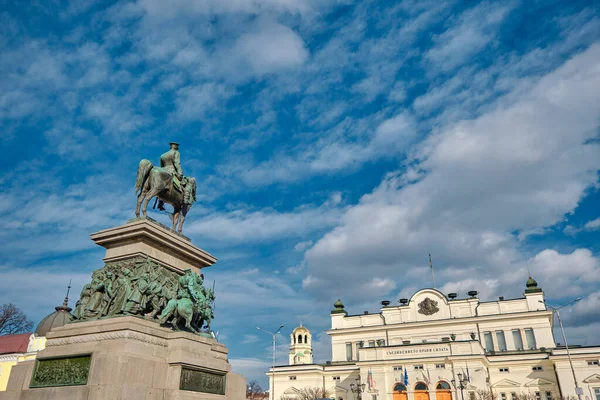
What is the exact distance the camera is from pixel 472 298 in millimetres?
61281

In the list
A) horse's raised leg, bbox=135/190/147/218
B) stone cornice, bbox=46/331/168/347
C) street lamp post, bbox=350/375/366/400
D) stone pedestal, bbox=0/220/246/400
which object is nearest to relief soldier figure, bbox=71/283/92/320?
stone pedestal, bbox=0/220/246/400

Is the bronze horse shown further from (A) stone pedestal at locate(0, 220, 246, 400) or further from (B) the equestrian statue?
(A) stone pedestal at locate(0, 220, 246, 400)

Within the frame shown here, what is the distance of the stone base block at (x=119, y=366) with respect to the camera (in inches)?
423

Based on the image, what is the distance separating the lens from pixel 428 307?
62.4 metres

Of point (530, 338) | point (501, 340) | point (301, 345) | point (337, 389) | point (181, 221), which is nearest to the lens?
point (181, 221)

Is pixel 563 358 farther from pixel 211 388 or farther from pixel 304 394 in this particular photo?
pixel 211 388

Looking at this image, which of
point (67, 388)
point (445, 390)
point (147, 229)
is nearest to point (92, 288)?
point (147, 229)

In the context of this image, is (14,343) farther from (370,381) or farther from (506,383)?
(506,383)

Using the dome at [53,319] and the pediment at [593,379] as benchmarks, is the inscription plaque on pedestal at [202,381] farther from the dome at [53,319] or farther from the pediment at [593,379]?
the pediment at [593,379]

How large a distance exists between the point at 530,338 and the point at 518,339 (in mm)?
1369

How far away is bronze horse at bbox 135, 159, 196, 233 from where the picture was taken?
14820mm

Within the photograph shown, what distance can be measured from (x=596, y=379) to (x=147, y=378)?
165ft

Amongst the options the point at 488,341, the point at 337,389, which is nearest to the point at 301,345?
the point at 337,389

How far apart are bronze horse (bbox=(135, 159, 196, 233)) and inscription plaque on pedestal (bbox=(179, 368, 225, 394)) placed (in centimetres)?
489
